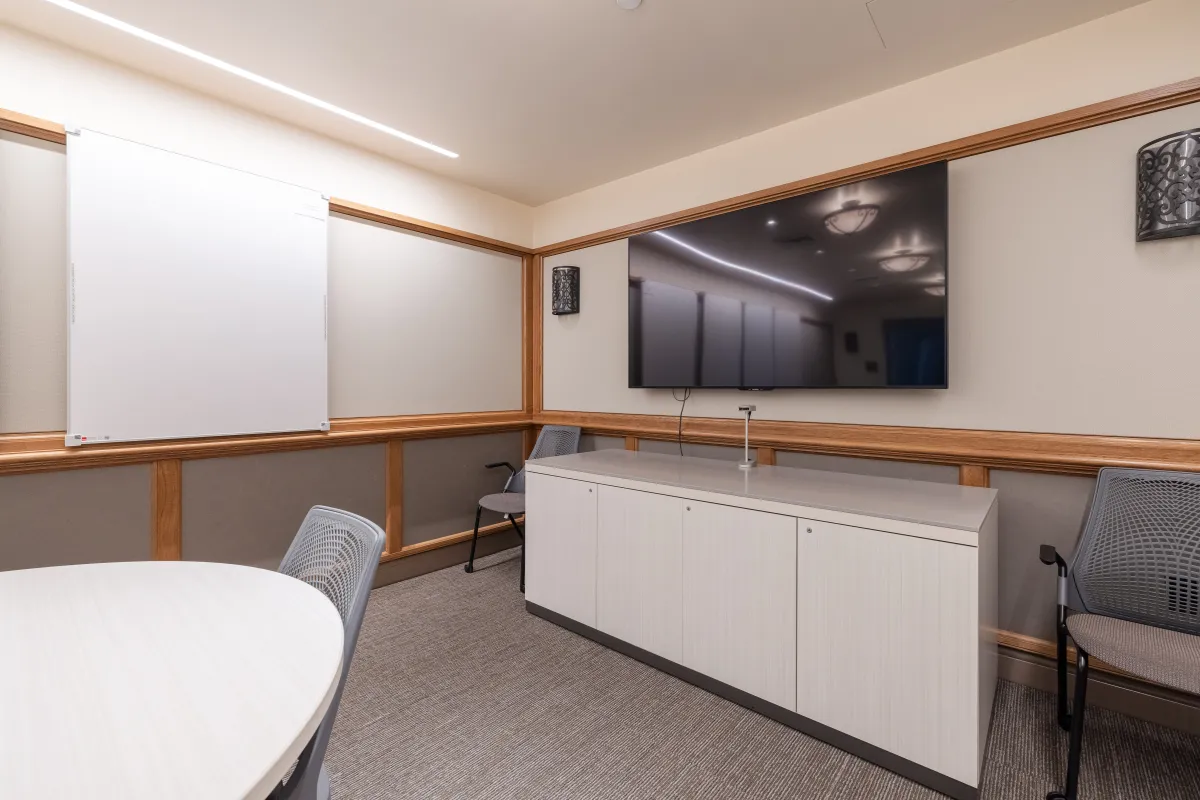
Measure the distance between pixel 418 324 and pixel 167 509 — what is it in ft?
5.71

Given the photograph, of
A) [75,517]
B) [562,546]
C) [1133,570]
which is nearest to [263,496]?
[75,517]

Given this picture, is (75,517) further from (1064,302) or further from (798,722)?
(1064,302)

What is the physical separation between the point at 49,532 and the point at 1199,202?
15.5ft

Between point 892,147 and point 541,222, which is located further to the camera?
point 541,222

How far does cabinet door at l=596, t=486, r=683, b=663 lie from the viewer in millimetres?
2342

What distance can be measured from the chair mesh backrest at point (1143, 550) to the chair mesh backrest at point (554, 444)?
2.81m

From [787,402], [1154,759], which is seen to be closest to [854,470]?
[787,402]

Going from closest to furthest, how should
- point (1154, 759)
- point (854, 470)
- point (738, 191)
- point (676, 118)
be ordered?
point (1154, 759)
point (854, 470)
point (676, 118)
point (738, 191)

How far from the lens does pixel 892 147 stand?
103 inches

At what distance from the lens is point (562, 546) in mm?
2828

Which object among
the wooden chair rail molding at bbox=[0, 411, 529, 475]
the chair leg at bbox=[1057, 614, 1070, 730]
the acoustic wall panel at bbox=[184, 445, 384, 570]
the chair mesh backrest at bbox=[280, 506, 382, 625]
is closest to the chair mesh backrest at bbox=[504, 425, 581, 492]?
the wooden chair rail molding at bbox=[0, 411, 529, 475]

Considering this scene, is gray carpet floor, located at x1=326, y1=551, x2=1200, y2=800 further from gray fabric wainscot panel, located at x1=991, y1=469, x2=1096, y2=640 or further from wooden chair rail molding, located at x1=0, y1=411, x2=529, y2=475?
wooden chair rail molding, located at x1=0, y1=411, x2=529, y2=475

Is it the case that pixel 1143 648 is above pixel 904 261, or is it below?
below

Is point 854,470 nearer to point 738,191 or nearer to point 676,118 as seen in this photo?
point 738,191
